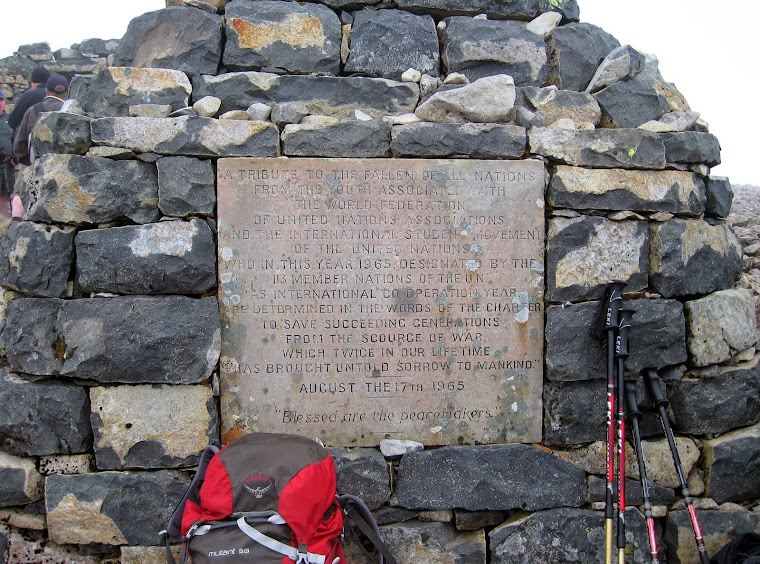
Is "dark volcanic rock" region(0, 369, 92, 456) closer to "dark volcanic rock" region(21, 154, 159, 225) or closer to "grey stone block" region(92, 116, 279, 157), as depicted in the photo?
"dark volcanic rock" region(21, 154, 159, 225)

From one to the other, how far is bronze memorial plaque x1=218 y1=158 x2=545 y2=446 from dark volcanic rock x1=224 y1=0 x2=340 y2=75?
67cm

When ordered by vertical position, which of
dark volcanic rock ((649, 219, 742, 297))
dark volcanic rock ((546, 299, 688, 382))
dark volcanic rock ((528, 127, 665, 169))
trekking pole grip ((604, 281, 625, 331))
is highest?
dark volcanic rock ((528, 127, 665, 169))

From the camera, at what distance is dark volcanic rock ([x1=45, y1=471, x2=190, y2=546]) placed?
337 cm

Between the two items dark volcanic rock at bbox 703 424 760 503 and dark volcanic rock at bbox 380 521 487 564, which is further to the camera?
dark volcanic rock at bbox 703 424 760 503

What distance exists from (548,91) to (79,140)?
2.62 m

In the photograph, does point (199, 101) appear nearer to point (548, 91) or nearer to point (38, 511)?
point (548, 91)

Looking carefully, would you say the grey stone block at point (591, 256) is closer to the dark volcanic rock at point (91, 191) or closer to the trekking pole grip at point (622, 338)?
the trekking pole grip at point (622, 338)

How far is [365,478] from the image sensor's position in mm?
3492

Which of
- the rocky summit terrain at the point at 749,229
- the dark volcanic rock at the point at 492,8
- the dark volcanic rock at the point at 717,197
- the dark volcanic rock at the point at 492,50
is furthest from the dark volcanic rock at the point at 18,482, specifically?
the rocky summit terrain at the point at 749,229

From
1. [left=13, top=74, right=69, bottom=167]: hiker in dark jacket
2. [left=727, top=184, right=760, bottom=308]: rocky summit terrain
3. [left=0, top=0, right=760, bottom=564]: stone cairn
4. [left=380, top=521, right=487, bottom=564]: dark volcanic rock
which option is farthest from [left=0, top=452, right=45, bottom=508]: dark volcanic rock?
[left=727, top=184, right=760, bottom=308]: rocky summit terrain

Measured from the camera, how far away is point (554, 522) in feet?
11.7

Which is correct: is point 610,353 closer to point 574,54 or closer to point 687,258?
point 687,258

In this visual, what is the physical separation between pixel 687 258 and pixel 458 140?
1.45 m

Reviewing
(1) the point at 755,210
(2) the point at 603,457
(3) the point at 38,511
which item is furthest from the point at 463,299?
(1) the point at 755,210
